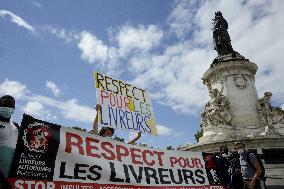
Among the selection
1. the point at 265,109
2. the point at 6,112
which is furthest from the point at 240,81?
the point at 6,112

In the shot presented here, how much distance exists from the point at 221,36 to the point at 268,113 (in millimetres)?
7881

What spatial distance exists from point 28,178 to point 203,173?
373cm

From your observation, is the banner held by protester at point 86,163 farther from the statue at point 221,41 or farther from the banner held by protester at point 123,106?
the statue at point 221,41

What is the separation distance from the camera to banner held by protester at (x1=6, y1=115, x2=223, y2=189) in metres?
4.36

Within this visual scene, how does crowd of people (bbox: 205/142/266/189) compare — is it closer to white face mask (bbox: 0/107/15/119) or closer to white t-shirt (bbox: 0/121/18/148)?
white t-shirt (bbox: 0/121/18/148)

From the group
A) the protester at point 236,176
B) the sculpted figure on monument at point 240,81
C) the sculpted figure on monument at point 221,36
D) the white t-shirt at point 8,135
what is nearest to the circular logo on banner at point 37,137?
the white t-shirt at point 8,135

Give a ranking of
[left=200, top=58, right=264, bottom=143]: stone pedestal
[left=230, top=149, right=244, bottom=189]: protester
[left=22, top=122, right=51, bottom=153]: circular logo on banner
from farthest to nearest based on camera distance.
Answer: [left=200, top=58, right=264, bottom=143]: stone pedestal < [left=230, top=149, right=244, bottom=189]: protester < [left=22, top=122, right=51, bottom=153]: circular logo on banner

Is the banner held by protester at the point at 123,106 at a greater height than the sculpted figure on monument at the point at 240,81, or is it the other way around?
the sculpted figure on monument at the point at 240,81

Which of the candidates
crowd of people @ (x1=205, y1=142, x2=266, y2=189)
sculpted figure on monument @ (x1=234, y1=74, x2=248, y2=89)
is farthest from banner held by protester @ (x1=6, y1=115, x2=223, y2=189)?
sculpted figure on monument @ (x1=234, y1=74, x2=248, y2=89)

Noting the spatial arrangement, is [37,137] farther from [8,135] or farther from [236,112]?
[236,112]

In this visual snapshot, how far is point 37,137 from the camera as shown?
4602 millimetres

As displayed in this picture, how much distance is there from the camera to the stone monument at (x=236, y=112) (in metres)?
18.3

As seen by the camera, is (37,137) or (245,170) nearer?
(37,137)

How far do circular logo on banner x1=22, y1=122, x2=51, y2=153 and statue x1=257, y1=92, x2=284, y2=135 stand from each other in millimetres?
17139
